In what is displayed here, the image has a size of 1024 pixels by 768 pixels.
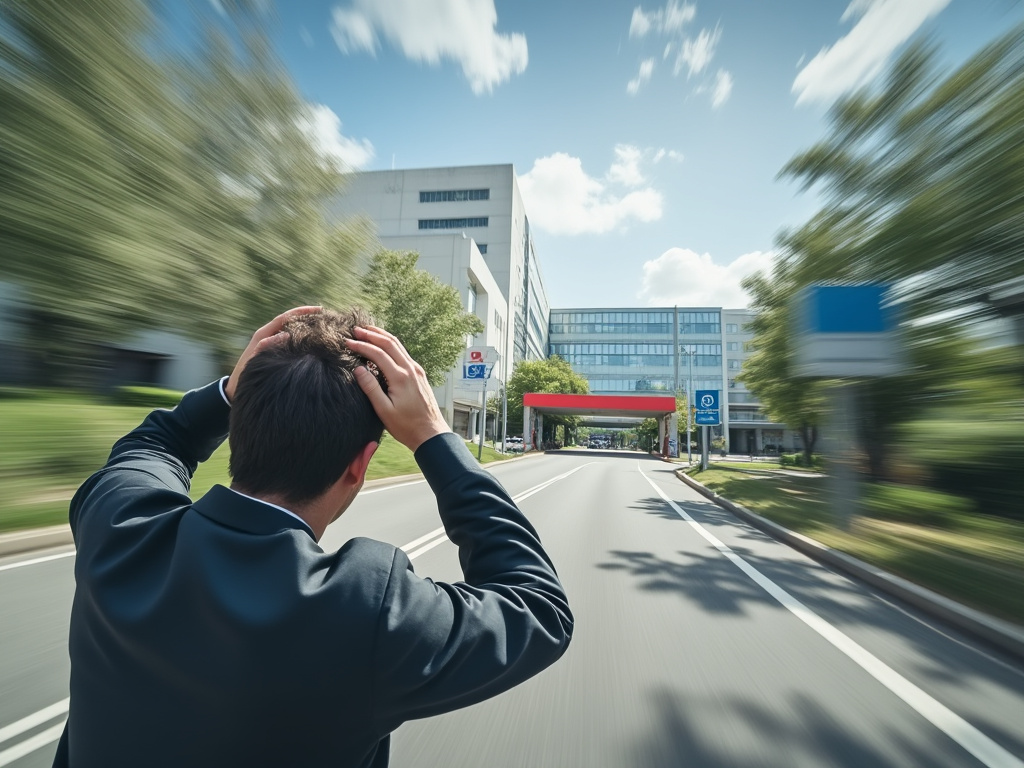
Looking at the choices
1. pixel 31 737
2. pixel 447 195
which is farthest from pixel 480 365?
pixel 447 195

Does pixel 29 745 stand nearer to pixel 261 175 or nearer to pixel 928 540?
pixel 928 540

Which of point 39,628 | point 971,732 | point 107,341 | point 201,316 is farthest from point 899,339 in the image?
point 107,341

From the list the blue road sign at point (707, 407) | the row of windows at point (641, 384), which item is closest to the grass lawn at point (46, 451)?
the blue road sign at point (707, 407)

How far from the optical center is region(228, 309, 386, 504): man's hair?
1054mm

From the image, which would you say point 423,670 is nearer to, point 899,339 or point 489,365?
point 899,339

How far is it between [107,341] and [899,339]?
16.7 metres

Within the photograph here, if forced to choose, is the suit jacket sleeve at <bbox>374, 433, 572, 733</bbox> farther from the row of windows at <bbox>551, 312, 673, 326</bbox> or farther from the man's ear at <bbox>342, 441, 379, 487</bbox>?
the row of windows at <bbox>551, 312, 673, 326</bbox>

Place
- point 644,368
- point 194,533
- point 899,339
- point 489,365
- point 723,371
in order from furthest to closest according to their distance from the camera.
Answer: point 644,368, point 723,371, point 489,365, point 899,339, point 194,533

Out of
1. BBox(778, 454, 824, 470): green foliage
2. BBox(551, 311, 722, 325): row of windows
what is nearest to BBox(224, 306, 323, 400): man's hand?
BBox(778, 454, 824, 470): green foliage

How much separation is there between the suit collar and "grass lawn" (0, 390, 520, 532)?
23.1 feet

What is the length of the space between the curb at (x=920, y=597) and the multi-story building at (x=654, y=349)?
74.7 meters

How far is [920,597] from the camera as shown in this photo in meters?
4.69

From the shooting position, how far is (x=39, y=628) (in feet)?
11.5

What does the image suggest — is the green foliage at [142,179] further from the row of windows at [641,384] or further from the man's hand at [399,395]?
the row of windows at [641,384]
